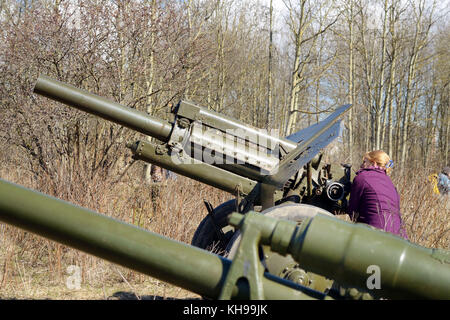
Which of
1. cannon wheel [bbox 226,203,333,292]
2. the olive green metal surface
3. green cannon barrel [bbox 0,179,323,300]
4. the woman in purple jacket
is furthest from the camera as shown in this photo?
the olive green metal surface

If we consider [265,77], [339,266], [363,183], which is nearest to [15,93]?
[363,183]

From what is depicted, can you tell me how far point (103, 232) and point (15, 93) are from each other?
649cm

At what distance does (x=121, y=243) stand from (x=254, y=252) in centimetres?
52

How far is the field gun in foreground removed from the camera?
160 cm

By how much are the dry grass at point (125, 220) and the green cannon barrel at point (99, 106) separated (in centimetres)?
124

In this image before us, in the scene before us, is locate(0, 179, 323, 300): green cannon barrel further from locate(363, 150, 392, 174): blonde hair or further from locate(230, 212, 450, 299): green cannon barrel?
locate(363, 150, 392, 174): blonde hair

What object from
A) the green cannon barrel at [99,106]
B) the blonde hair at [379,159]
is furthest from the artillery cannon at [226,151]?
the blonde hair at [379,159]

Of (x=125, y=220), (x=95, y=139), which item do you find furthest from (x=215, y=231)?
(x=95, y=139)

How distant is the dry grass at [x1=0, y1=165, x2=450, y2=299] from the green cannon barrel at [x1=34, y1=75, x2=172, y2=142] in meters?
1.24

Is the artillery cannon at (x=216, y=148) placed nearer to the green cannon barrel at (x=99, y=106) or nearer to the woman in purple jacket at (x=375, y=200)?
the green cannon barrel at (x=99, y=106)

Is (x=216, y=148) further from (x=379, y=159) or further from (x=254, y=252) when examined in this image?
(x=254, y=252)

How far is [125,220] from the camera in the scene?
5.86 m

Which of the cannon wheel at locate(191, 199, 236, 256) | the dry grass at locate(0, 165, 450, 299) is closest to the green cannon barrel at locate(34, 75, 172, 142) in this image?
the cannon wheel at locate(191, 199, 236, 256)

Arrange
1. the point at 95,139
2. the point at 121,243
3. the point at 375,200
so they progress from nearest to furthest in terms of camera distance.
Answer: the point at 121,243 → the point at 375,200 → the point at 95,139
